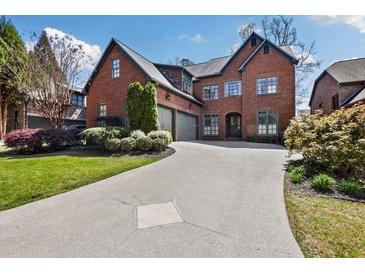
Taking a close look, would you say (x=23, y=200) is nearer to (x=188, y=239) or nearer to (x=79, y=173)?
(x=79, y=173)

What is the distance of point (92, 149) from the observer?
1202cm

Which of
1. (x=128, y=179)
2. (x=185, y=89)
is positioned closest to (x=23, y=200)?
(x=128, y=179)

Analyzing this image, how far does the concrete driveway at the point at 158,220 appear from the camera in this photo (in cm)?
302

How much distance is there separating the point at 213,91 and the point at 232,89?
6.10 feet

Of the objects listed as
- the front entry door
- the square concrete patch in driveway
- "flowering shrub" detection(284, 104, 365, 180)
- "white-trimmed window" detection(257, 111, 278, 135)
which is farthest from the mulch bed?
the front entry door

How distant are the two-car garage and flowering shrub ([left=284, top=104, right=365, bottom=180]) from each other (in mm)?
9186

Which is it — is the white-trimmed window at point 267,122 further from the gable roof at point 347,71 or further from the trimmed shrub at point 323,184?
the trimmed shrub at point 323,184

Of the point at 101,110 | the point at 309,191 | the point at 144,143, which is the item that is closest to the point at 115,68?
the point at 101,110

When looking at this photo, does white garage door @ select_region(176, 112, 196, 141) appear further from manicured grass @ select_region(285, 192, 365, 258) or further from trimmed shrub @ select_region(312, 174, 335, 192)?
manicured grass @ select_region(285, 192, 365, 258)

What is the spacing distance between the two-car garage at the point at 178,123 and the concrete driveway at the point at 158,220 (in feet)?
29.2

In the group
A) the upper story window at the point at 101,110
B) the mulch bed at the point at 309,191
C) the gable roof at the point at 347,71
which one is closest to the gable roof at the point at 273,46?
the gable roof at the point at 347,71

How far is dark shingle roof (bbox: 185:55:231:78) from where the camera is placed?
21.7m

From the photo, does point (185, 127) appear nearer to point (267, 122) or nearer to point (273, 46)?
point (267, 122)
